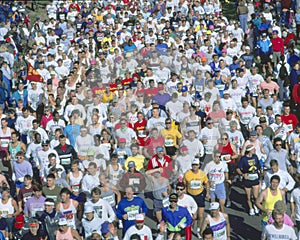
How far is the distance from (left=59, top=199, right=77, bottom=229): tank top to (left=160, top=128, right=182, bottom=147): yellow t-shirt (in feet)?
9.20

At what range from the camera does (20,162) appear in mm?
13031

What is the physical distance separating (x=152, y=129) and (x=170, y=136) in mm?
494

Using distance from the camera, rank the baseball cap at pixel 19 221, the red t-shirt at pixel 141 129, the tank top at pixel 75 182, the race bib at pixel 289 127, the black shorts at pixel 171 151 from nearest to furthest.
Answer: the baseball cap at pixel 19 221, the tank top at pixel 75 182, the black shorts at pixel 171 151, the race bib at pixel 289 127, the red t-shirt at pixel 141 129

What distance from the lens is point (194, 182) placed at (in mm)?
12102

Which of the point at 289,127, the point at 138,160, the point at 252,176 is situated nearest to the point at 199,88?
the point at 289,127

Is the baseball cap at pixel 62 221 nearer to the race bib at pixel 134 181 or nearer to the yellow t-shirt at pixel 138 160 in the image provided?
the race bib at pixel 134 181

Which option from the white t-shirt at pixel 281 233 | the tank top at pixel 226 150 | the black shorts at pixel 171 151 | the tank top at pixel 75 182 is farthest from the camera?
the black shorts at pixel 171 151

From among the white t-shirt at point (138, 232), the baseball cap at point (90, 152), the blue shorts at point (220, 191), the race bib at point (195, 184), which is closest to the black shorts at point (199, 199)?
the race bib at point (195, 184)

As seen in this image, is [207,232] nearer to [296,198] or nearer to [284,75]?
[296,198]

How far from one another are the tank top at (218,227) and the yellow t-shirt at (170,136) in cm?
315

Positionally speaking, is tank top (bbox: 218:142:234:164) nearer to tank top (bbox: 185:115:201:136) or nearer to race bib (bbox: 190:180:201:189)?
tank top (bbox: 185:115:201:136)

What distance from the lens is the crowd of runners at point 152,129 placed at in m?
11.4

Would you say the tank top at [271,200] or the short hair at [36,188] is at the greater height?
the short hair at [36,188]

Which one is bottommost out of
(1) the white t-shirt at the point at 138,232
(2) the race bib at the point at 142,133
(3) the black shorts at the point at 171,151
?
(1) the white t-shirt at the point at 138,232
